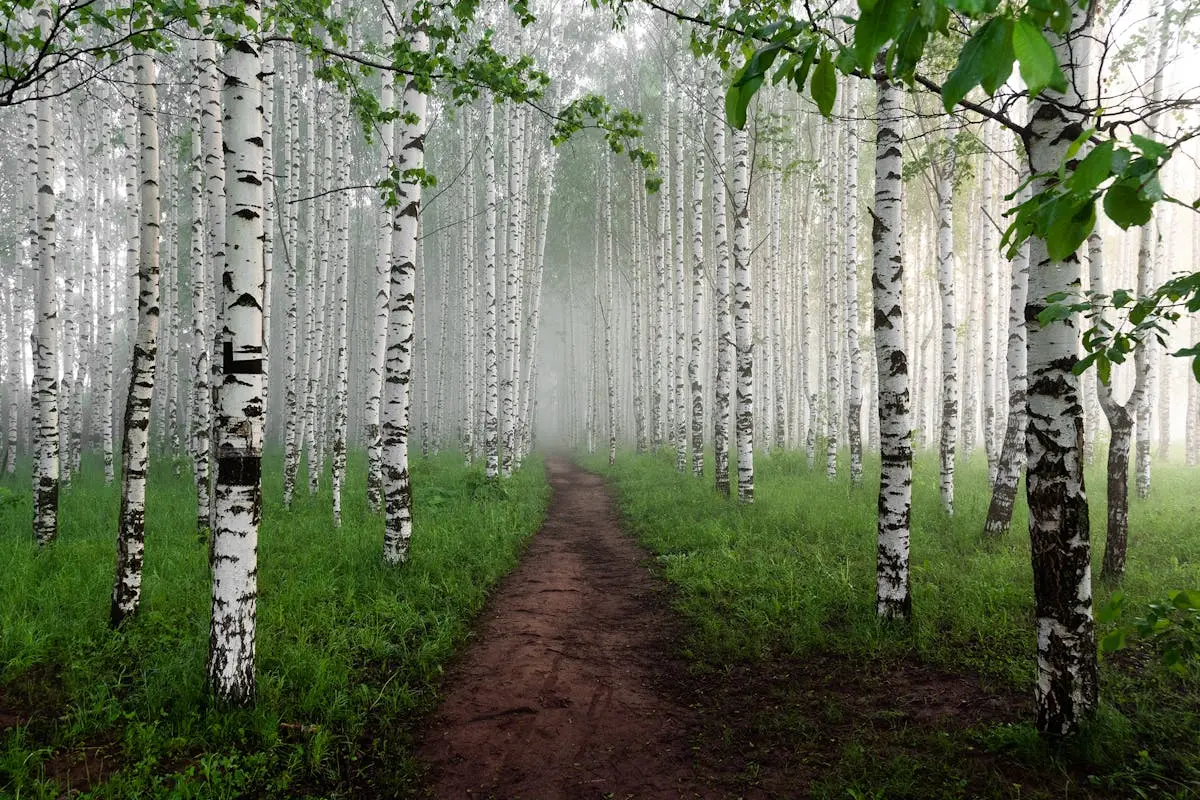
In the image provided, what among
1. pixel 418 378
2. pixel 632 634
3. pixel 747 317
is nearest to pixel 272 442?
pixel 418 378

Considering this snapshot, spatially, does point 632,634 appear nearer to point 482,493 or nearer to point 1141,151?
point 1141,151

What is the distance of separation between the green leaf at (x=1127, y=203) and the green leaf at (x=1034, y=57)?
329mm

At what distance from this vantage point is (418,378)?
30109 mm

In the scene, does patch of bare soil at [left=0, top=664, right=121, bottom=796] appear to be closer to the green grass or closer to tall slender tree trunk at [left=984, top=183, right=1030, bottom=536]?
the green grass

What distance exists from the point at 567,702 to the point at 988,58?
4.72m

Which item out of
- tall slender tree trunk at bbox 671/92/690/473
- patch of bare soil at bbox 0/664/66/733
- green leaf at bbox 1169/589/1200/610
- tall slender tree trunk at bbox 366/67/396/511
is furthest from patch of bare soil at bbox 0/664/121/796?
tall slender tree trunk at bbox 671/92/690/473

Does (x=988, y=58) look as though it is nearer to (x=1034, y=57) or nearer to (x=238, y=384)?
(x=1034, y=57)

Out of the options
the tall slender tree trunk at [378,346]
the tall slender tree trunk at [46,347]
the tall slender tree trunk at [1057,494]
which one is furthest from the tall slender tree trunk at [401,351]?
the tall slender tree trunk at [1057,494]

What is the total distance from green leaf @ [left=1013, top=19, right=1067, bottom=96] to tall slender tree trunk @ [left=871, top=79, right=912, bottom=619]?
4654 mm

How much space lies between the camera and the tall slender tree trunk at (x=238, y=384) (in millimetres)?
3957

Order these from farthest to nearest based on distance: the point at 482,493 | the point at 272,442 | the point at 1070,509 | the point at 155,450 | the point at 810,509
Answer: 1. the point at 272,442
2. the point at 155,450
3. the point at 482,493
4. the point at 810,509
5. the point at 1070,509

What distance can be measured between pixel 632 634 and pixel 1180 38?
13.0 m

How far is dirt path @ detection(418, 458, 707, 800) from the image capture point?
373cm

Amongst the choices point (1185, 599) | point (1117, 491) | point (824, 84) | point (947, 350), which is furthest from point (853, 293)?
point (824, 84)
